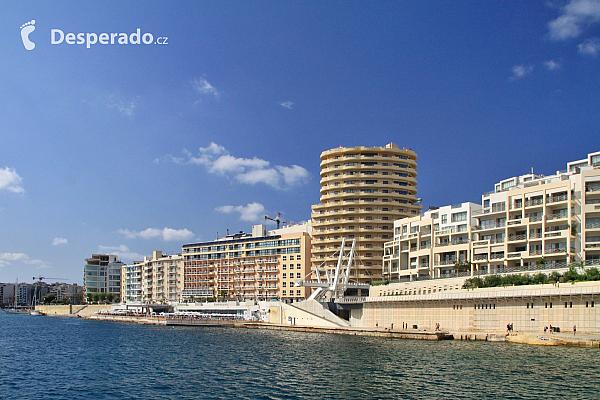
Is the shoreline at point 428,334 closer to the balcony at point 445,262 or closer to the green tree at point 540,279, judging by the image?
the green tree at point 540,279

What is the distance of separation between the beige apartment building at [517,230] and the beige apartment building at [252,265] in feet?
142

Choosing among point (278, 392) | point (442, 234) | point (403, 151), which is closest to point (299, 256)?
point (403, 151)

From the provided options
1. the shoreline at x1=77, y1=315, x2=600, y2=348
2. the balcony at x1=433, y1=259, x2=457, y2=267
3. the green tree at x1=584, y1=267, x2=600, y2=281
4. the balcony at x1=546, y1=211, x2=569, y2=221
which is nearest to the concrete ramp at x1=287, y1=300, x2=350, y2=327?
the shoreline at x1=77, y1=315, x2=600, y2=348

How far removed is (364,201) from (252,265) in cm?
4302

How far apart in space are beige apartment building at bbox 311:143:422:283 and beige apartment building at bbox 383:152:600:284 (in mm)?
22698

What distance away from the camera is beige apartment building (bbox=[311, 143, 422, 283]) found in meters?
138

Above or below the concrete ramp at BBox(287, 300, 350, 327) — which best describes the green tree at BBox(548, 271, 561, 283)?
above

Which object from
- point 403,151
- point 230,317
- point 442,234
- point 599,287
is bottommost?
point 230,317

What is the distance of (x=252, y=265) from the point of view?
163625 millimetres

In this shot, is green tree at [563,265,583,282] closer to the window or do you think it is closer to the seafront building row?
the seafront building row

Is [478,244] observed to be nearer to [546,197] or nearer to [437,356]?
[546,197]

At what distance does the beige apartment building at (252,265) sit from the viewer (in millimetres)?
152000

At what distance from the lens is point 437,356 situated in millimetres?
58281

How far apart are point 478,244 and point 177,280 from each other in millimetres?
125182
